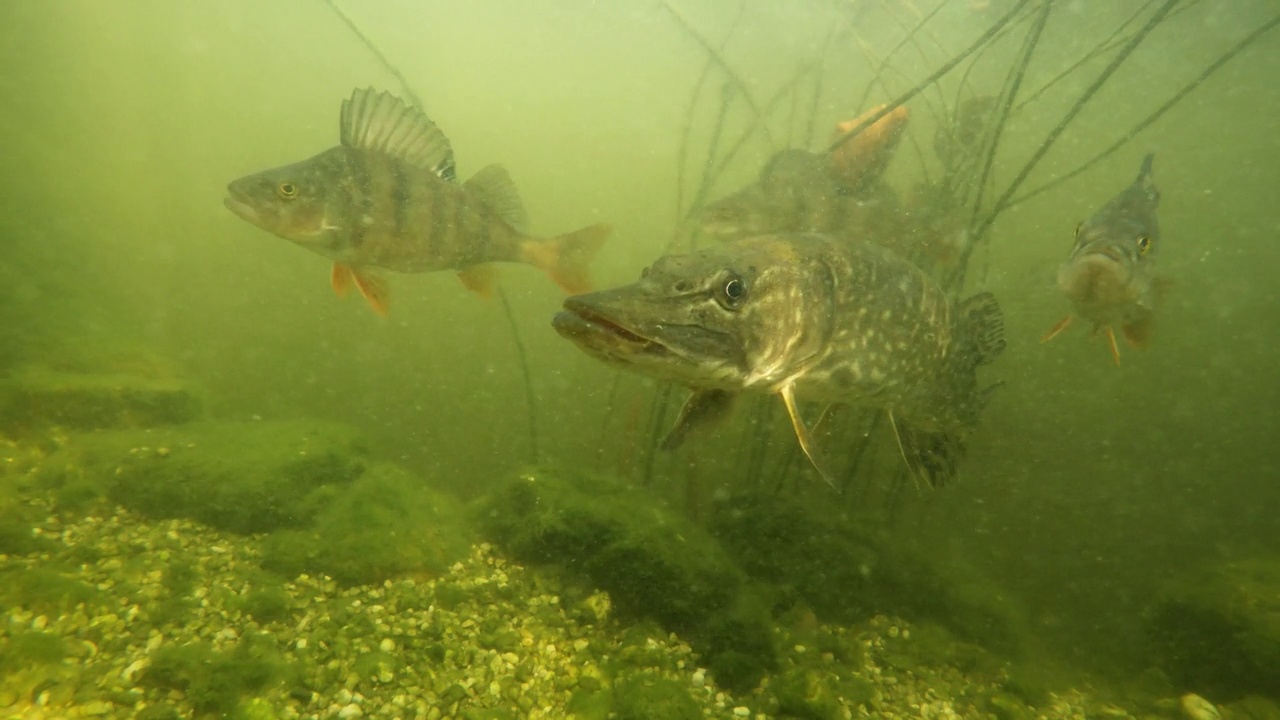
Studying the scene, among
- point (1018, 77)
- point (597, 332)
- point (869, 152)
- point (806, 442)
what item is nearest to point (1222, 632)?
point (1018, 77)

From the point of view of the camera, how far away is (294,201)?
4.21 metres

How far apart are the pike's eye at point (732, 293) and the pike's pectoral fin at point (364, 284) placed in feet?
10.2

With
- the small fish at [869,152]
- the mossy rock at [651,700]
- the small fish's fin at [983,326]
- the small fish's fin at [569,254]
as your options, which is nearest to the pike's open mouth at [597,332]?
the mossy rock at [651,700]

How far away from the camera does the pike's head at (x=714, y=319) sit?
84.8 inches

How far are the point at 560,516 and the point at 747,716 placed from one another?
1.93 metres

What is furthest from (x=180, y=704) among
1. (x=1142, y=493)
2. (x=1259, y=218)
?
(x=1259, y=218)

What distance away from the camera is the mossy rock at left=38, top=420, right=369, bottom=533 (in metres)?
4.41

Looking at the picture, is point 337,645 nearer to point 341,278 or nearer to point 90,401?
point 341,278

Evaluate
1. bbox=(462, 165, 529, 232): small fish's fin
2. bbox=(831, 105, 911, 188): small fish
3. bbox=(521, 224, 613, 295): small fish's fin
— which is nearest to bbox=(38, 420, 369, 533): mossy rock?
bbox=(521, 224, 613, 295): small fish's fin

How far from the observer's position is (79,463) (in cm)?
467

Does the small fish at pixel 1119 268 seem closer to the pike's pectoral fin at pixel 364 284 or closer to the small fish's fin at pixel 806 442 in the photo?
the small fish's fin at pixel 806 442

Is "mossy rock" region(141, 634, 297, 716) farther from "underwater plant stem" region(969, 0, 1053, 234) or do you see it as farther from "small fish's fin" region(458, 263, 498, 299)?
"underwater plant stem" region(969, 0, 1053, 234)

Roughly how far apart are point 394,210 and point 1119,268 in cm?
541

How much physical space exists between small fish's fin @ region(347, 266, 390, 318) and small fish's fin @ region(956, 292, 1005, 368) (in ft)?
14.6
